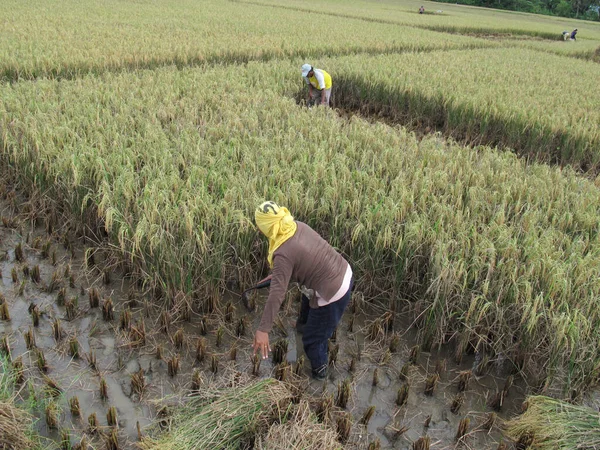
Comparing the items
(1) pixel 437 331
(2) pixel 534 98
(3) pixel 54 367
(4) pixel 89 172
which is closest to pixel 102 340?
(3) pixel 54 367

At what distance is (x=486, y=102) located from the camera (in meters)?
6.91

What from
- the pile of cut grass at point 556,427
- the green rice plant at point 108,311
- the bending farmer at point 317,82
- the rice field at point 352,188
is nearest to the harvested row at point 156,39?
the rice field at point 352,188

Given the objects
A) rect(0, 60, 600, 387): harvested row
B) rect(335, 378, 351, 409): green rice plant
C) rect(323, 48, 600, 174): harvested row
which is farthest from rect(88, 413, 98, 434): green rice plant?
rect(323, 48, 600, 174): harvested row

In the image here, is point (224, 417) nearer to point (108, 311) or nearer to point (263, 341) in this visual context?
point (263, 341)

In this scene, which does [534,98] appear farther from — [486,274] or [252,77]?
[486,274]

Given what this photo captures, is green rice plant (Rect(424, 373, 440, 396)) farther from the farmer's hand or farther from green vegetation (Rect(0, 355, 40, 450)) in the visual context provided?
green vegetation (Rect(0, 355, 40, 450))

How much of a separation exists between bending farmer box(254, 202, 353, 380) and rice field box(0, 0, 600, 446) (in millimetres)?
707

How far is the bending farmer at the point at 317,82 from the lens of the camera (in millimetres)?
6594

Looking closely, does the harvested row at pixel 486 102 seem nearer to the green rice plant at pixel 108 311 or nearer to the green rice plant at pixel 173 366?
the green rice plant at pixel 173 366

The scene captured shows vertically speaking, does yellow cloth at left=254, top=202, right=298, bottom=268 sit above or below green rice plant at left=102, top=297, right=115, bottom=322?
above

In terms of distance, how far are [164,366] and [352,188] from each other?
6.55 ft

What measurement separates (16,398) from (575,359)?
2.99 metres

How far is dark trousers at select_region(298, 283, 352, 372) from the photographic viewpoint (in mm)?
2500

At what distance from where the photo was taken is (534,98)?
7508 millimetres
